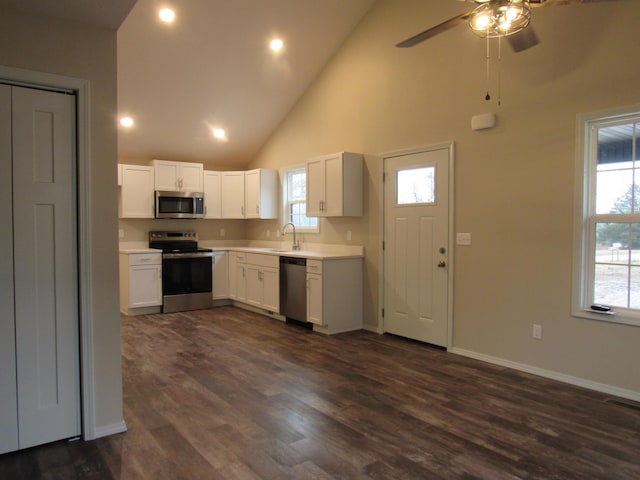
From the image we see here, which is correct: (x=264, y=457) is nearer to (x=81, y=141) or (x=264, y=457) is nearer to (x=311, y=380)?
(x=311, y=380)

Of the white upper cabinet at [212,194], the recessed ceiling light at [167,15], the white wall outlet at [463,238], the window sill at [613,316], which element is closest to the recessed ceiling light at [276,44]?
the recessed ceiling light at [167,15]

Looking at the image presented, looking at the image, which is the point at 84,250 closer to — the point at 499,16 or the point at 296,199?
the point at 499,16

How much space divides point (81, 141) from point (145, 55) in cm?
291

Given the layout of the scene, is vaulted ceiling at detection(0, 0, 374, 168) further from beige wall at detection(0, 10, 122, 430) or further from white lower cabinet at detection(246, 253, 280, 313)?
beige wall at detection(0, 10, 122, 430)

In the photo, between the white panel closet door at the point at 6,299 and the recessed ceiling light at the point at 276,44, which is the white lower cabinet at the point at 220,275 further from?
the white panel closet door at the point at 6,299

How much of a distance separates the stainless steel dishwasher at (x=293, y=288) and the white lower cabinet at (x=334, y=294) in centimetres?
10

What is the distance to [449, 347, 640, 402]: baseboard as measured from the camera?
324 centimetres

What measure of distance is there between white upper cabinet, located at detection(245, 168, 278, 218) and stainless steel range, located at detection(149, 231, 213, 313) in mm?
954

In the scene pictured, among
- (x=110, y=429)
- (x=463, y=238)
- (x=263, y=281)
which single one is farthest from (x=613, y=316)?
(x=263, y=281)

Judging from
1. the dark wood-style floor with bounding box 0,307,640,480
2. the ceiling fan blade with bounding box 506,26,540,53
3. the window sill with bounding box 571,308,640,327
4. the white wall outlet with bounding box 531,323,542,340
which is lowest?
the dark wood-style floor with bounding box 0,307,640,480

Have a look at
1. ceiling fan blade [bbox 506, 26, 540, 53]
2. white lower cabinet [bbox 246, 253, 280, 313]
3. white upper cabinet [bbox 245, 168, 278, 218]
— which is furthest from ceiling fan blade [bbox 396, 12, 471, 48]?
white upper cabinet [bbox 245, 168, 278, 218]

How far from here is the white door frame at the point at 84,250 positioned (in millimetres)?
2582

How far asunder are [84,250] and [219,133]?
175 inches

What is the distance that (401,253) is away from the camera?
4867 millimetres
